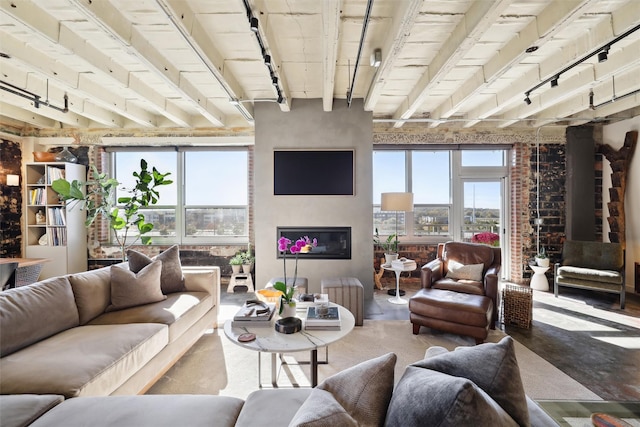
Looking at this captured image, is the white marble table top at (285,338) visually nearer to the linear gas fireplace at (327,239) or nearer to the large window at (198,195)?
the linear gas fireplace at (327,239)

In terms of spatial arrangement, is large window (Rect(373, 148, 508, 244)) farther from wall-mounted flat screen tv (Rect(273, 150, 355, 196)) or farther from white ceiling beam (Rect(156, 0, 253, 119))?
white ceiling beam (Rect(156, 0, 253, 119))

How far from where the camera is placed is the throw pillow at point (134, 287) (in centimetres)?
246

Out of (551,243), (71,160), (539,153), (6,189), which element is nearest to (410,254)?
(551,243)

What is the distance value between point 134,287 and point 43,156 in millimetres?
3758

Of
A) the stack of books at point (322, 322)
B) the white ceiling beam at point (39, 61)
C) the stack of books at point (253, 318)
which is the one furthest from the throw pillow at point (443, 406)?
the white ceiling beam at point (39, 61)

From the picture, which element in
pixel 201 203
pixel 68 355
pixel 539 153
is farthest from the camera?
pixel 201 203

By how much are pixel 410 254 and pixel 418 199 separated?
100cm

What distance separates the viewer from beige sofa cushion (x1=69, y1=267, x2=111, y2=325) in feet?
7.26

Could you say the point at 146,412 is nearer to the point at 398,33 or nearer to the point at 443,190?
the point at 398,33

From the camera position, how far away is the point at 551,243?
4965 millimetres

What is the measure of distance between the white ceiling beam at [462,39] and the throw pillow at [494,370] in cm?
210

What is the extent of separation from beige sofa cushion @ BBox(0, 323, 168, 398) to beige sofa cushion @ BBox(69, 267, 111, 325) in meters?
0.16

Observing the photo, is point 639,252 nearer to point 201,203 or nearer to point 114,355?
point 114,355

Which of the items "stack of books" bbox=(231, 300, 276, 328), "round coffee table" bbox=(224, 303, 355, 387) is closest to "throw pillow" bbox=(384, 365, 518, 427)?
"round coffee table" bbox=(224, 303, 355, 387)
